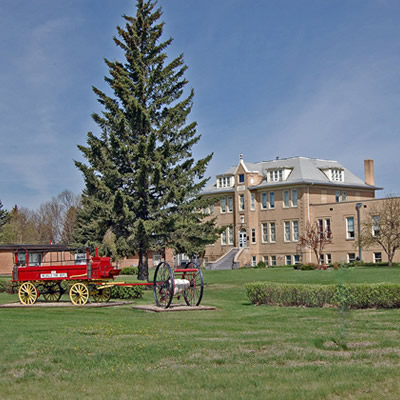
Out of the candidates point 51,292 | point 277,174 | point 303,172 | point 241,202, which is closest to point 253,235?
point 241,202

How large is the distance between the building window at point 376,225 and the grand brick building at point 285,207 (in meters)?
3.85

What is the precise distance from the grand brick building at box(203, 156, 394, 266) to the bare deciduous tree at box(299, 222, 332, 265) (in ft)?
3.12

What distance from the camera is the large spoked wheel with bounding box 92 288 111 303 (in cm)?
2261

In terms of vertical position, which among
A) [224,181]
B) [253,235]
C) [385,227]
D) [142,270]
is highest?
[224,181]

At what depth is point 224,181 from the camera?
6944 centimetres

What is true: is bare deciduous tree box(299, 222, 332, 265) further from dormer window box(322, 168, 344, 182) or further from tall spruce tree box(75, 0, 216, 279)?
tall spruce tree box(75, 0, 216, 279)

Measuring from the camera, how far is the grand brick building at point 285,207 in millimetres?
59656

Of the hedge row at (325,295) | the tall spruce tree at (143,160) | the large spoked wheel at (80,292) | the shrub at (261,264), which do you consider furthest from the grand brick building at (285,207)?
Result: the large spoked wheel at (80,292)

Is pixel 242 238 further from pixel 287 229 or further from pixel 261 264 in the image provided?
pixel 261 264

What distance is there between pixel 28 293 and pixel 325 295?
35.8ft

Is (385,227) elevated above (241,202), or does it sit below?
below

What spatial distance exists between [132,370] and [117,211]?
23.1 m

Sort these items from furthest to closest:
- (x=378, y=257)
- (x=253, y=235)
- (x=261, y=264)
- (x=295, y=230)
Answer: (x=253, y=235), (x=295, y=230), (x=261, y=264), (x=378, y=257)

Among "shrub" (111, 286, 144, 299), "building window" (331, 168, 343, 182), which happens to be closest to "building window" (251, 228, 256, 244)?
"building window" (331, 168, 343, 182)
